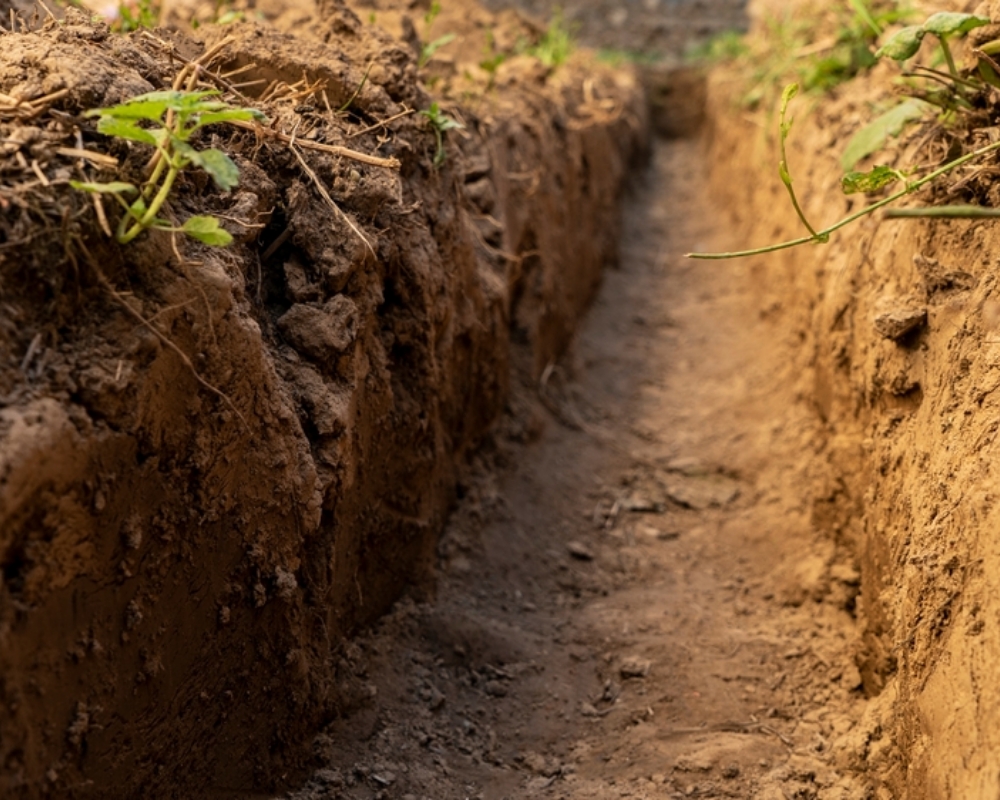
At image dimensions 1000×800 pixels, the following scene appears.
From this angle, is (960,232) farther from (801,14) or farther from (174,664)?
(801,14)

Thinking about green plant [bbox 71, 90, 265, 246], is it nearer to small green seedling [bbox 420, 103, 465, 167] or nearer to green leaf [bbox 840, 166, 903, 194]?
small green seedling [bbox 420, 103, 465, 167]

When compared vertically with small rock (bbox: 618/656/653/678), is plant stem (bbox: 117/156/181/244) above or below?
above

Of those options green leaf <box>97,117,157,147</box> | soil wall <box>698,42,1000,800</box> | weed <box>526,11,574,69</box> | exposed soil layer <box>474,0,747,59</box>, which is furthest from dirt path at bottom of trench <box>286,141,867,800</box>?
exposed soil layer <box>474,0,747,59</box>

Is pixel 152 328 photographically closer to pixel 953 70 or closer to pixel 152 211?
pixel 152 211

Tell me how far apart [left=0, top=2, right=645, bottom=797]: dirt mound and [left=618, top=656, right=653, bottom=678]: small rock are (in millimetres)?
581

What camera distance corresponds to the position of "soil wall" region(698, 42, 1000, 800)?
5.58 ft

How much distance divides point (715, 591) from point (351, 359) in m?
1.38

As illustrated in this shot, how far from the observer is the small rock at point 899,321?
7.44 feet

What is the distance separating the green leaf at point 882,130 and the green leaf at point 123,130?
2031 mm

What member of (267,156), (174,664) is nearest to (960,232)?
(267,156)

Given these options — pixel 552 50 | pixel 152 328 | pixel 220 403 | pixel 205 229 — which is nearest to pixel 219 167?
pixel 205 229

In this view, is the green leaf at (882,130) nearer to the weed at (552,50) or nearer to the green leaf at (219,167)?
the green leaf at (219,167)

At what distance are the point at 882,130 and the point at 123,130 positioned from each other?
6.81 ft

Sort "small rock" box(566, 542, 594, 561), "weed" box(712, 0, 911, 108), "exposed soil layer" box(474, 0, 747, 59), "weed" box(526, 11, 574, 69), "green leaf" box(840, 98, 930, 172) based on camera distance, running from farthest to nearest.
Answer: "exposed soil layer" box(474, 0, 747, 59) → "weed" box(526, 11, 574, 69) → "weed" box(712, 0, 911, 108) → "small rock" box(566, 542, 594, 561) → "green leaf" box(840, 98, 930, 172)
